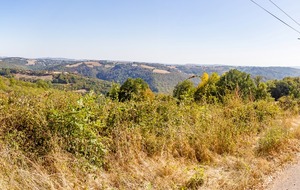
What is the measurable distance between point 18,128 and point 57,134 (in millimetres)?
606

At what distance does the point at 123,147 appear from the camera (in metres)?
3.54

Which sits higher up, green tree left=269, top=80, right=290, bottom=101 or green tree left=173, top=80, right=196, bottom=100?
green tree left=173, top=80, right=196, bottom=100

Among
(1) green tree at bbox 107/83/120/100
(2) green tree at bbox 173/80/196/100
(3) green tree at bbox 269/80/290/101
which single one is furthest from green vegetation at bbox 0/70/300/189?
(3) green tree at bbox 269/80/290/101

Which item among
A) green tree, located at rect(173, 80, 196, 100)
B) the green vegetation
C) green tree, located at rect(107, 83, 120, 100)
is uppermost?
green tree, located at rect(107, 83, 120, 100)

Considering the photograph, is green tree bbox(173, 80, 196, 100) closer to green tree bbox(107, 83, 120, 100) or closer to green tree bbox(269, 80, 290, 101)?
green tree bbox(107, 83, 120, 100)

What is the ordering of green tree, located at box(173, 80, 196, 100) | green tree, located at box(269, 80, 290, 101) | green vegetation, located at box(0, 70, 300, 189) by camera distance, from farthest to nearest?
1. green tree, located at box(269, 80, 290, 101)
2. green tree, located at box(173, 80, 196, 100)
3. green vegetation, located at box(0, 70, 300, 189)

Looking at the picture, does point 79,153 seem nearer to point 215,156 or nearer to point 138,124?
point 138,124

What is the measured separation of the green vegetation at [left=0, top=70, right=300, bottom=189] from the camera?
2904mm

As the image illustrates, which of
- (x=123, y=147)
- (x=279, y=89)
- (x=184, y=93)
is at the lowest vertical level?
(x=279, y=89)

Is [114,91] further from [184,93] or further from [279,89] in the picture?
[279,89]

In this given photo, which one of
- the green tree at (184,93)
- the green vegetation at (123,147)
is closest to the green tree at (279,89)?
the green tree at (184,93)

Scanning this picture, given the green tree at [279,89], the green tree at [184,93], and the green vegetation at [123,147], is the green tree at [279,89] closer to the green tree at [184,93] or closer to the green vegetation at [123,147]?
the green tree at [184,93]

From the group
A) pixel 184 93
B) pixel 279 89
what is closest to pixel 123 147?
pixel 184 93

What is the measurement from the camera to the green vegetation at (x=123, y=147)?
2.90 metres
